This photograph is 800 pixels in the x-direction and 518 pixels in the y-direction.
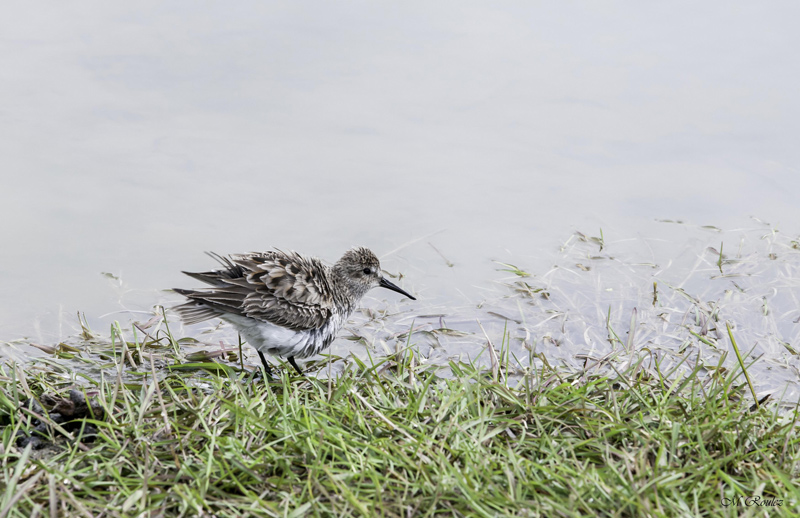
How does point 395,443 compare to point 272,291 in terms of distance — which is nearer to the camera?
point 395,443

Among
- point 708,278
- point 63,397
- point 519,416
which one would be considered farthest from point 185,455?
point 708,278

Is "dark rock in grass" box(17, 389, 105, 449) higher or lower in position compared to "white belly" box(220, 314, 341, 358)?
higher

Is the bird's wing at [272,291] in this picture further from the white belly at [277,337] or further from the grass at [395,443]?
the grass at [395,443]

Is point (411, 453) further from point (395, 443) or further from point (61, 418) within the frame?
point (61, 418)

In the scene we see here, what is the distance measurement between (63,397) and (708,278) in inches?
240

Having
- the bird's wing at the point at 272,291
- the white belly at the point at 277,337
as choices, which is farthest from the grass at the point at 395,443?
the bird's wing at the point at 272,291

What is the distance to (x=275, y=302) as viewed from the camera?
18.9 ft

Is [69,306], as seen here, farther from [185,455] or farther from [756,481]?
[756,481]

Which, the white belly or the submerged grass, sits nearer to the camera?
the submerged grass

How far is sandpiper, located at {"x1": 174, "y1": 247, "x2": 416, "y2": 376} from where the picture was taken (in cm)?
551

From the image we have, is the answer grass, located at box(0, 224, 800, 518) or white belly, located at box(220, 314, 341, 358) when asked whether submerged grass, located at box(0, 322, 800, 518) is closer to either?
grass, located at box(0, 224, 800, 518)

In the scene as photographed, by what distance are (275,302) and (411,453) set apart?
226cm

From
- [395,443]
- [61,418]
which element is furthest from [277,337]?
[395,443]

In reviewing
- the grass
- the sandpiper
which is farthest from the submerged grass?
the sandpiper
